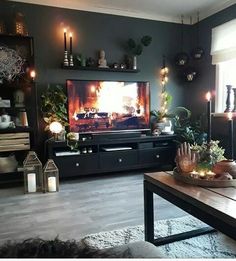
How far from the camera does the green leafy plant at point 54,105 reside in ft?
12.1

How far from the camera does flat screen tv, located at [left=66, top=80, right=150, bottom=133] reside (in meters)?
3.92

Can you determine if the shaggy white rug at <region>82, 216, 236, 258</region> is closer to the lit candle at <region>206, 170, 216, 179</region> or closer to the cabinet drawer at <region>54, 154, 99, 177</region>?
the lit candle at <region>206, 170, 216, 179</region>

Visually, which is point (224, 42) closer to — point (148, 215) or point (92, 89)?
point (92, 89)

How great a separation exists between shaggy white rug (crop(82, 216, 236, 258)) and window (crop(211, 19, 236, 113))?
2275 mm

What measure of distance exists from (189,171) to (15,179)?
271 centimetres

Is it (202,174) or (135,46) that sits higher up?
(135,46)

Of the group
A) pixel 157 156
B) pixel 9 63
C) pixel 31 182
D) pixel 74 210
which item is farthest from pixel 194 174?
pixel 9 63

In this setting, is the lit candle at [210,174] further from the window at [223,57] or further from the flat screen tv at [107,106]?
the flat screen tv at [107,106]

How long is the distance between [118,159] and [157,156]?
66cm

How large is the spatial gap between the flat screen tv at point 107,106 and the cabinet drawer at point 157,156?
16.7 inches

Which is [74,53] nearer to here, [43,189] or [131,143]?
[131,143]

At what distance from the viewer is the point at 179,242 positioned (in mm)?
1961

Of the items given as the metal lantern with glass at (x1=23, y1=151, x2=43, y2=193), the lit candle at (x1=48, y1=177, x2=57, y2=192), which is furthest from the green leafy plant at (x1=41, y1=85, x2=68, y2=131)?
the lit candle at (x1=48, y1=177, x2=57, y2=192)

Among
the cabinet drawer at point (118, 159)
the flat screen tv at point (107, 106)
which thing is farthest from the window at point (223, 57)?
the cabinet drawer at point (118, 159)
